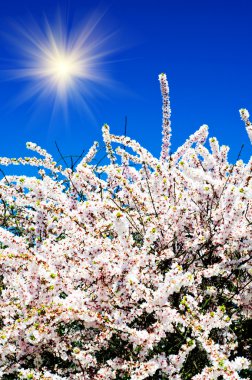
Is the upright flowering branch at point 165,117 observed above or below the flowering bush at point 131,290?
above

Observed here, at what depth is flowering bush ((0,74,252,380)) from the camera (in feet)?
13.9

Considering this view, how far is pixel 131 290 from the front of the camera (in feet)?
14.5

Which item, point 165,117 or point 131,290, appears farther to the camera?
point 165,117

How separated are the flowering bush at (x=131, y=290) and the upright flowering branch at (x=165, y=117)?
213 cm

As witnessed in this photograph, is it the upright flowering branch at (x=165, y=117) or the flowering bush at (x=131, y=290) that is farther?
the upright flowering branch at (x=165, y=117)

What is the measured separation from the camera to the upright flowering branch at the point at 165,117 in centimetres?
852

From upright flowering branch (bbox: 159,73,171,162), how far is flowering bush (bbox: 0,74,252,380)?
6.99 ft

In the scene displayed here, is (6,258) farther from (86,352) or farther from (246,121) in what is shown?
(246,121)

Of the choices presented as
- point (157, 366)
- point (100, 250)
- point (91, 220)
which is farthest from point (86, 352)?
point (91, 220)

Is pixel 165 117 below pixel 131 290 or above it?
above

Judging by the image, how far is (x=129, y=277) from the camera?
4262 mm

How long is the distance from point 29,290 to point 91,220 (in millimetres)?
1392

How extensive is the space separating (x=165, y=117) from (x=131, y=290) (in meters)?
5.14

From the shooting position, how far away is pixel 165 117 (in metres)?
8.65
